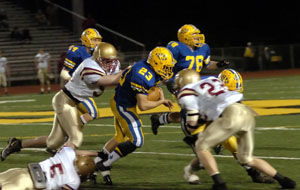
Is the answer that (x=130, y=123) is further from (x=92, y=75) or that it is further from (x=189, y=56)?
(x=189, y=56)

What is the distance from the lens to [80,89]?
841cm

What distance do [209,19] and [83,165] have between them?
33411 millimetres

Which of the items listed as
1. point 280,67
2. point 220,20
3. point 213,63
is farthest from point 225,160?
point 220,20

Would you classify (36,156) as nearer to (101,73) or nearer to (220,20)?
(101,73)

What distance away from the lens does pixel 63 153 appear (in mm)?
6688

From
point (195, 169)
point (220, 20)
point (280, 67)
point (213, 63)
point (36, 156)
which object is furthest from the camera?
point (220, 20)

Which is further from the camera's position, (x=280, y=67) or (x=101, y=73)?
(x=280, y=67)

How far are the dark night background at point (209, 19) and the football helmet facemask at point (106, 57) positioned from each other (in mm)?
28731

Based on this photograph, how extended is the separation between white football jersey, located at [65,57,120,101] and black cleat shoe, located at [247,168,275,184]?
1944 millimetres

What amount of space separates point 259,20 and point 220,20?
7.39 feet

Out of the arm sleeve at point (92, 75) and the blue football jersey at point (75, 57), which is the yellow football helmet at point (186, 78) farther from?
the blue football jersey at point (75, 57)

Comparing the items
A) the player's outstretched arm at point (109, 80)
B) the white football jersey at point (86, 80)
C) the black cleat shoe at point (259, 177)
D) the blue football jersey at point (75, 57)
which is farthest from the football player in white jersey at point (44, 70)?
the black cleat shoe at point (259, 177)

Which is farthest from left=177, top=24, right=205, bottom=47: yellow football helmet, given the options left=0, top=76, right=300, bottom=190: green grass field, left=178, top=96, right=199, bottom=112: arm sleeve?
left=178, top=96, right=199, bottom=112: arm sleeve

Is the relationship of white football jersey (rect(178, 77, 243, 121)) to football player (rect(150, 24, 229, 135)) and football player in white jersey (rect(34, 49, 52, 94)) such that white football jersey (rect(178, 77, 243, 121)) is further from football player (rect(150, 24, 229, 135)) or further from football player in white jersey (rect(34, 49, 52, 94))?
football player in white jersey (rect(34, 49, 52, 94))
